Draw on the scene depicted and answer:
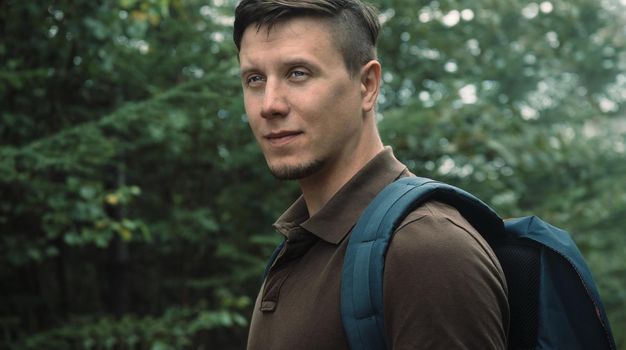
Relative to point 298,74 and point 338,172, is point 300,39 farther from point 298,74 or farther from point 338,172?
point 338,172

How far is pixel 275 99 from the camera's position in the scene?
1.83 meters

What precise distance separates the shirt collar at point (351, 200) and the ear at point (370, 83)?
0.12 metres

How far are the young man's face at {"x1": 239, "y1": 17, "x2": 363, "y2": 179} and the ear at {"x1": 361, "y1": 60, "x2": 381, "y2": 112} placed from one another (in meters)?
0.04

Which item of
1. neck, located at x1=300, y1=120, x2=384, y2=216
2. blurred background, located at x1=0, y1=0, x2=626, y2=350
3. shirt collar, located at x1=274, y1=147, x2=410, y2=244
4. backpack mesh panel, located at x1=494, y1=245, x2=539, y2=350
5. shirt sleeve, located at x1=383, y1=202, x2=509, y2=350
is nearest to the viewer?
shirt sleeve, located at x1=383, y1=202, x2=509, y2=350

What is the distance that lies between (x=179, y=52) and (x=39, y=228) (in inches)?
65.0

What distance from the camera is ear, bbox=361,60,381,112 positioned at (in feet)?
6.29

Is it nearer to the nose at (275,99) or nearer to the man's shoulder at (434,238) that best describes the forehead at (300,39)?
the nose at (275,99)

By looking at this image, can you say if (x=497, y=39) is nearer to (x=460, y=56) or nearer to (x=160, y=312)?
(x=460, y=56)

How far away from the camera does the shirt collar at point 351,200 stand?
1759mm

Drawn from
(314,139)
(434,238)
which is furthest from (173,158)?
(434,238)

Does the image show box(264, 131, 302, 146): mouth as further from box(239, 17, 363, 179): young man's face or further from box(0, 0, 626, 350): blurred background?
box(0, 0, 626, 350): blurred background

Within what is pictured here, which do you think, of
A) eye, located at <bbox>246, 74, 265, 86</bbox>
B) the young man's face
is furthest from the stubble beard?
eye, located at <bbox>246, 74, 265, 86</bbox>

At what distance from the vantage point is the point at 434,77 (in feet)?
23.2

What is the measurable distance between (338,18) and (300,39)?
0.38ft
